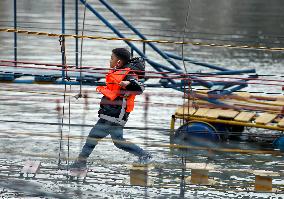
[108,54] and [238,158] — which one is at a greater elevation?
[108,54]

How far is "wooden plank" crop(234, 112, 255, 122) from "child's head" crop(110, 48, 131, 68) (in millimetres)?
3894

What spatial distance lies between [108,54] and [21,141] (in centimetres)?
1263

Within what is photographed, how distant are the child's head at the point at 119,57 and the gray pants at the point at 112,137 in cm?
65

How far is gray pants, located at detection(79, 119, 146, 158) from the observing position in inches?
423

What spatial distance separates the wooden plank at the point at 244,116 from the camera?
14199mm

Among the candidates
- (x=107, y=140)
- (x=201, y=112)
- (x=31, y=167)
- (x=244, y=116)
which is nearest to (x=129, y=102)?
(x=107, y=140)

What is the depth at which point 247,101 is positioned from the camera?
14.1 meters

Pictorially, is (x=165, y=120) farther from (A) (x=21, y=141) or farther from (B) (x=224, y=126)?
(A) (x=21, y=141)

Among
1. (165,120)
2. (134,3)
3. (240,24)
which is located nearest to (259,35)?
(240,24)

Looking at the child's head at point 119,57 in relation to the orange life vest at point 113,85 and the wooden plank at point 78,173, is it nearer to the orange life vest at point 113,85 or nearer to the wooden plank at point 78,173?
the orange life vest at point 113,85

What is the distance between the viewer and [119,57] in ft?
35.0

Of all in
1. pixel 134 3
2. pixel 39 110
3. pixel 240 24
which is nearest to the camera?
pixel 39 110

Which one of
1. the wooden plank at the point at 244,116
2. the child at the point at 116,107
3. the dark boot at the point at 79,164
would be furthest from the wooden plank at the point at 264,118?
the dark boot at the point at 79,164

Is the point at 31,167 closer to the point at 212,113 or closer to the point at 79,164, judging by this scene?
the point at 79,164
